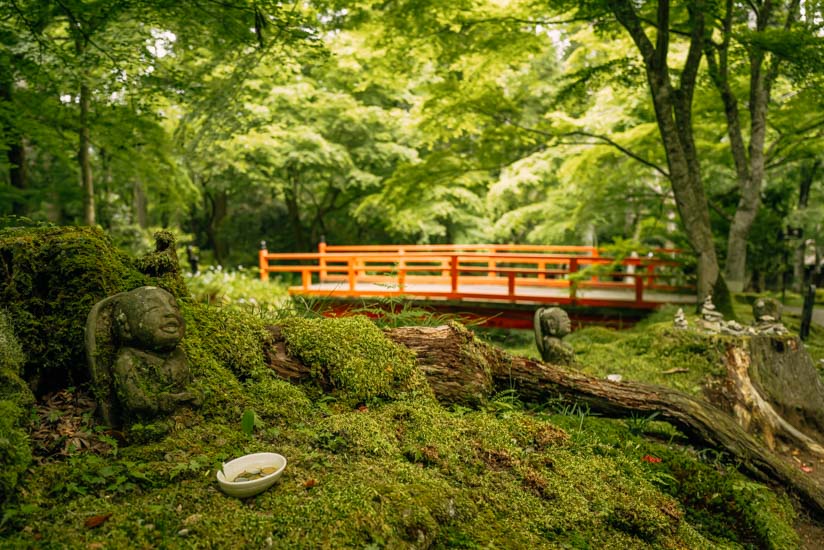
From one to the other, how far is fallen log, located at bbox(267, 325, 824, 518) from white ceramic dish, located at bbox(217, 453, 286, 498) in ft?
3.63

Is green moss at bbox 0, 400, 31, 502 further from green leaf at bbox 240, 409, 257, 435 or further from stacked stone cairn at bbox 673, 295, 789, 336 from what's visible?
stacked stone cairn at bbox 673, 295, 789, 336

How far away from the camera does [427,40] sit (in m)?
7.69

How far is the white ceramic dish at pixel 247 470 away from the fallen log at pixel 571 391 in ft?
3.63

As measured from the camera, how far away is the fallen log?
3.33m

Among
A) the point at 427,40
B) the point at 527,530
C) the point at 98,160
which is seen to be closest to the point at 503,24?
the point at 427,40

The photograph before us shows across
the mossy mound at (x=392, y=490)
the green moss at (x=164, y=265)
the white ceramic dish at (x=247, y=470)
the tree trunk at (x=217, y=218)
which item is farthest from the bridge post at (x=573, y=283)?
the tree trunk at (x=217, y=218)

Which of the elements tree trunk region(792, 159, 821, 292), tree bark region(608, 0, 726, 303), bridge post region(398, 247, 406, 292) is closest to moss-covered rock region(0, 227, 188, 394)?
bridge post region(398, 247, 406, 292)

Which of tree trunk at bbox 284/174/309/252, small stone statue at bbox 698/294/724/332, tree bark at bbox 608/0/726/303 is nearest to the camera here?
small stone statue at bbox 698/294/724/332

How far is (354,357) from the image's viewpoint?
3.12 metres

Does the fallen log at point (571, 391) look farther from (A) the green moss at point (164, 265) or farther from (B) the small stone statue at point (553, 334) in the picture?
(B) the small stone statue at point (553, 334)

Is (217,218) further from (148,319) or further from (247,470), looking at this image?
(247,470)

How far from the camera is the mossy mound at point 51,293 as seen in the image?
8.14 feet

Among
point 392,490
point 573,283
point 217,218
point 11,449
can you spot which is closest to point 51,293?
point 11,449

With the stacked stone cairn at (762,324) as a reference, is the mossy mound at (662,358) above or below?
below
